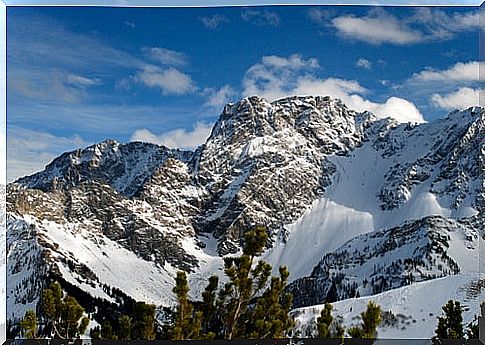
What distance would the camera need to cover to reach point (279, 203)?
41.7m

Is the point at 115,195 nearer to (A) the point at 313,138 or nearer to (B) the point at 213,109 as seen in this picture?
(A) the point at 313,138

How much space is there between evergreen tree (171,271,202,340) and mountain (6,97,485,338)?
30.2 ft

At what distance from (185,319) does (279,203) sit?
120 ft

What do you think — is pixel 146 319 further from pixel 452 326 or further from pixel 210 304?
pixel 452 326

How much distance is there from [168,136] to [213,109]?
3.29 ft

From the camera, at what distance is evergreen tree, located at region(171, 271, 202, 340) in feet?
16.4

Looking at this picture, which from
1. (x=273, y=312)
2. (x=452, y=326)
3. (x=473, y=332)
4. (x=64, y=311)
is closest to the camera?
(x=64, y=311)

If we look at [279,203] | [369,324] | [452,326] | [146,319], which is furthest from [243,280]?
[279,203]

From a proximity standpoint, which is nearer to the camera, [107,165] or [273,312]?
[273,312]

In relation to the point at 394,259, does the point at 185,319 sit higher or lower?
lower

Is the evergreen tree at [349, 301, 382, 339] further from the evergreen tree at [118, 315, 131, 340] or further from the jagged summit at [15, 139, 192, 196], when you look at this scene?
the jagged summit at [15, 139, 192, 196]

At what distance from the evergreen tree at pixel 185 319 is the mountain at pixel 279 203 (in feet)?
30.2

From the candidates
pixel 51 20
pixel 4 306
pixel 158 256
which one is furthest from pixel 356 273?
pixel 4 306

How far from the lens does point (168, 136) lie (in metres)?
15.1
